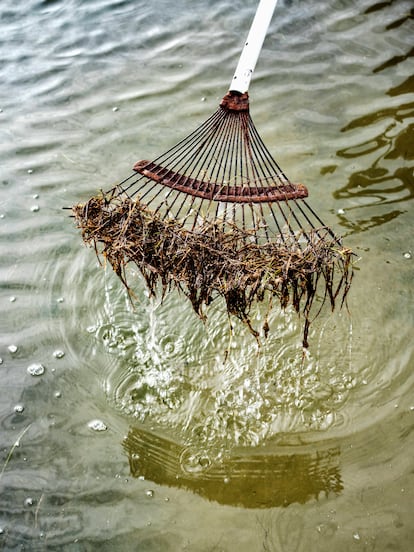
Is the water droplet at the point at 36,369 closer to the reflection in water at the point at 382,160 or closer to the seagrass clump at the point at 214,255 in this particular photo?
the seagrass clump at the point at 214,255

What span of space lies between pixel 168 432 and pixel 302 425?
81cm

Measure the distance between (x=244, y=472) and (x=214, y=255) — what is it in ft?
4.36

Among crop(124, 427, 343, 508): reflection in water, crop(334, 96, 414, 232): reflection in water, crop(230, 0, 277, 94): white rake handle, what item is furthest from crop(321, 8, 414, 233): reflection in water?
crop(124, 427, 343, 508): reflection in water

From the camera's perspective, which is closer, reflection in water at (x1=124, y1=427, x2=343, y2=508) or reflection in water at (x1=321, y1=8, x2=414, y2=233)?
reflection in water at (x1=124, y1=427, x2=343, y2=508)

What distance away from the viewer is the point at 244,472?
10.4 ft

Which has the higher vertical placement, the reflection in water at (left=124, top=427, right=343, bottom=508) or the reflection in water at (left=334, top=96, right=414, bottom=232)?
the reflection in water at (left=334, top=96, right=414, bottom=232)

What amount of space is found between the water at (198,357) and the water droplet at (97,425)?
0.01m

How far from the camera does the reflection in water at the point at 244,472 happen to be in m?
3.10

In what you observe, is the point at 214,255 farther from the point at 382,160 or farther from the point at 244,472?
the point at 382,160

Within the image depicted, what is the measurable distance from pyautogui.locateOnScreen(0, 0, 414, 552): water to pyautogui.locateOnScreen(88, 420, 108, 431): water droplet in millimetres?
12

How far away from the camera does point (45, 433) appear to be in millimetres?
3377

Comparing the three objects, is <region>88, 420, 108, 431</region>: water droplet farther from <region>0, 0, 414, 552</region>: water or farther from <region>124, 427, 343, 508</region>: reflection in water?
<region>124, 427, 343, 508</region>: reflection in water

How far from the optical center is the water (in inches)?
120

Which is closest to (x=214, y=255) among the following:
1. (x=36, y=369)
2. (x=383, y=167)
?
(x=36, y=369)
